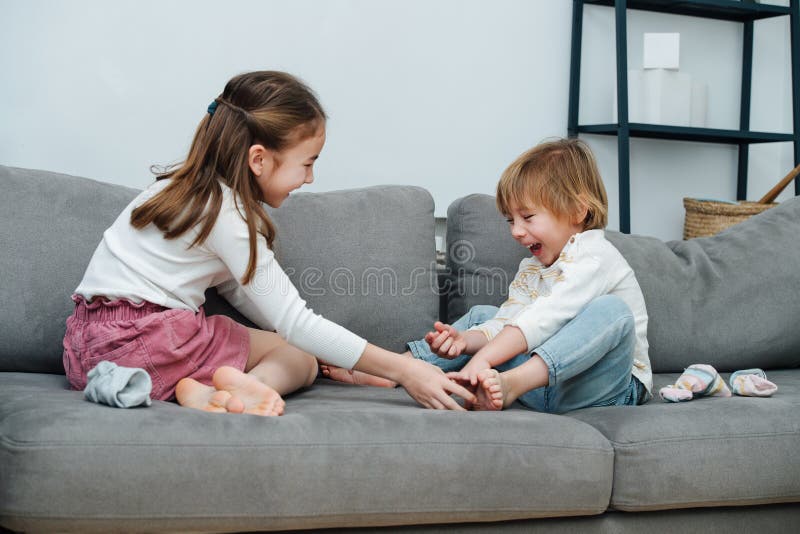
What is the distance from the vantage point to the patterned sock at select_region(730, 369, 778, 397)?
1752 mm

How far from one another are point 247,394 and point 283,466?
0.22 m

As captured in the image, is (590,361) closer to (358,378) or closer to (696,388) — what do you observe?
(696,388)

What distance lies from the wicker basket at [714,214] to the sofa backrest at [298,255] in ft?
4.39

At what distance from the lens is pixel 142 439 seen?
123cm

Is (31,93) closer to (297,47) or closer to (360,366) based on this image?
(297,47)

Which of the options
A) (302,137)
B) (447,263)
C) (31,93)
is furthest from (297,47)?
(302,137)

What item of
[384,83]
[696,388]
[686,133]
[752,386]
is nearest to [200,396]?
[696,388]

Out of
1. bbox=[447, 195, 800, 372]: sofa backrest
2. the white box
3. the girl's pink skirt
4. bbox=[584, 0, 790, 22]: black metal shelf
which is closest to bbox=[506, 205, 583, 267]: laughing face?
bbox=[447, 195, 800, 372]: sofa backrest

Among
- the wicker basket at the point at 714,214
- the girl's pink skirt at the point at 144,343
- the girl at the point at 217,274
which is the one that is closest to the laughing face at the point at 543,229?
the girl at the point at 217,274

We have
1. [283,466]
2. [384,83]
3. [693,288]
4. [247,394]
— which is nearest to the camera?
[283,466]

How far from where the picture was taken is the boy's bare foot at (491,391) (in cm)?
154

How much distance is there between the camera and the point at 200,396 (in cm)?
151

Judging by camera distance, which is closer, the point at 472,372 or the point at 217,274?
the point at 472,372

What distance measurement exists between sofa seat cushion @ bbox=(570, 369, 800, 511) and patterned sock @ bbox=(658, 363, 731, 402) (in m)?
0.11
